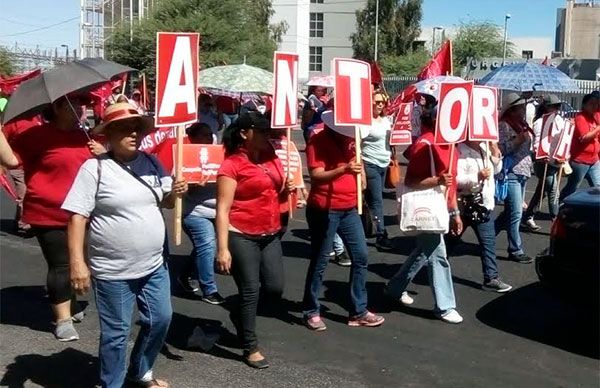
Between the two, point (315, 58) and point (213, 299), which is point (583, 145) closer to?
point (213, 299)

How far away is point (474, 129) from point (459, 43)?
6608 centimetres

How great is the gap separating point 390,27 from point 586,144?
59.9 m

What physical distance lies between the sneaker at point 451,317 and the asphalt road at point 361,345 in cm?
7

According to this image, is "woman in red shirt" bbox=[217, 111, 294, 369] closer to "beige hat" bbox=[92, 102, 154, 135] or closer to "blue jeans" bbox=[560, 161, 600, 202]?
"beige hat" bbox=[92, 102, 154, 135]

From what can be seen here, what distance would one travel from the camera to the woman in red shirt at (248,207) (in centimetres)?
504

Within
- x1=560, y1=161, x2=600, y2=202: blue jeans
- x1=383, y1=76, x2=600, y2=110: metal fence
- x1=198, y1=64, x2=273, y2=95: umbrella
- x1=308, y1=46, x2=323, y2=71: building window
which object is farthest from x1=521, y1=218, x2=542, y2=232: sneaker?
x1=308, y1=46, x2=323, y2=71: building window

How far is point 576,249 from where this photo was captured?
→ 5.53 meters

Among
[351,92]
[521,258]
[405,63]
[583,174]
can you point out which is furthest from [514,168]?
[405,63]

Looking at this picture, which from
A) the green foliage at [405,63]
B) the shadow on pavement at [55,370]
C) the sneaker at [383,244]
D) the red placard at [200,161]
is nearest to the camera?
the shadow on pavement at [55,370]

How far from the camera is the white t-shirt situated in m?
4.13

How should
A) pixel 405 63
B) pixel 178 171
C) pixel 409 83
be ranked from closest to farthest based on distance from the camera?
pixel 178 171, pixel 409 83, pixel 405 63

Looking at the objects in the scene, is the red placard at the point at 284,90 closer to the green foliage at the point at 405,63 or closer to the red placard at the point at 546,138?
the red placard at the point at 546,138

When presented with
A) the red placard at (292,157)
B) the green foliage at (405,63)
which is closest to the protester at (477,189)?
the red placard at (292,157)

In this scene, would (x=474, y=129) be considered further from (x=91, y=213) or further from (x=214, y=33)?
(x=214, y=33)
